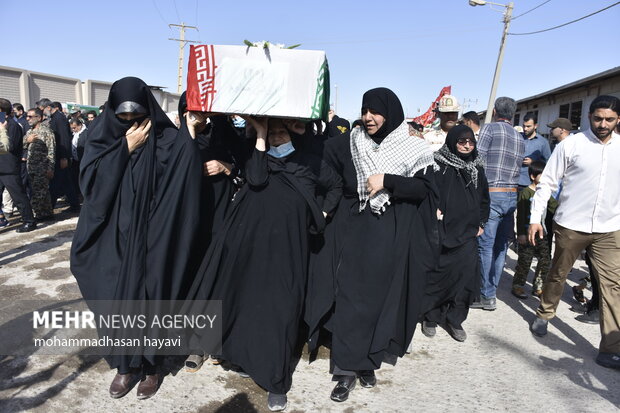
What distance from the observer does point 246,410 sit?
8.30ft

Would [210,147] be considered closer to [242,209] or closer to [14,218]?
[242,209]

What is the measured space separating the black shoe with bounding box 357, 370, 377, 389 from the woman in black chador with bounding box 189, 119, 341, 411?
0.51 meters

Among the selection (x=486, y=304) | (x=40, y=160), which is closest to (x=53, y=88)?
(x=40, y=160)

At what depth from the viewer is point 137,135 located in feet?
8.52

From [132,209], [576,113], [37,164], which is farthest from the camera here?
[576,113]

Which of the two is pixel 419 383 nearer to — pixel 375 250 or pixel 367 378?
pixel 367 378

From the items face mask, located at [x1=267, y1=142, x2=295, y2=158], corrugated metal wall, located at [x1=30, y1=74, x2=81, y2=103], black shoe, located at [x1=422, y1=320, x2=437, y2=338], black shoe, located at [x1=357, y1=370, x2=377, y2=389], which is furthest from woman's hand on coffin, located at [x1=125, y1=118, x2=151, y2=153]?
corrugated metal wall, located at [x1=30, y1=74, x2=81, y2=103]

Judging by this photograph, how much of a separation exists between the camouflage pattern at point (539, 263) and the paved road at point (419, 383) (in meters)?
0.91

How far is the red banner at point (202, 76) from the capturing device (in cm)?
243

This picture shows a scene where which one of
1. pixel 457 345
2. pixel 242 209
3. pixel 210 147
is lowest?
pixel 457 345

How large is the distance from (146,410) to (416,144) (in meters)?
2.27

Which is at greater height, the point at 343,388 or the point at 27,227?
the point at 27,227

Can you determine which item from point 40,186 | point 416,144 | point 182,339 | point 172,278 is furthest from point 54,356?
point 40,186

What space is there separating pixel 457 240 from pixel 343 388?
1.63m
